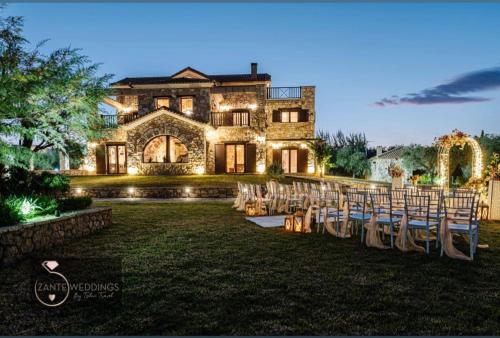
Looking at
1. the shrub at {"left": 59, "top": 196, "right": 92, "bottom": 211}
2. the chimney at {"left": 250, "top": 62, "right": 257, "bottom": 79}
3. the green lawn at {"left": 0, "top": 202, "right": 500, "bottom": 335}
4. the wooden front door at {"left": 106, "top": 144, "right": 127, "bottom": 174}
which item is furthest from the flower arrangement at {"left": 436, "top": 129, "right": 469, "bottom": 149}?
the wooden front door at {"left": 106, "top": 144, "right": 127, "bottom": 174}

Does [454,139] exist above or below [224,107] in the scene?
below

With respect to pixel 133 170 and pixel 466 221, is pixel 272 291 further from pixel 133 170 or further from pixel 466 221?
pixel 133 170

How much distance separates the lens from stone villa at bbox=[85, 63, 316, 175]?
79.2ft

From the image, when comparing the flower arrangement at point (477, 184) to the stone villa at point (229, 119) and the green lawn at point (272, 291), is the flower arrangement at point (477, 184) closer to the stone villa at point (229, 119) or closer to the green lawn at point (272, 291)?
the green lawn at point (272, 291)

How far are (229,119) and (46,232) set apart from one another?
19279 millimetres

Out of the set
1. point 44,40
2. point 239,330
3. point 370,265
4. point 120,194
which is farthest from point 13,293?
point 120,194

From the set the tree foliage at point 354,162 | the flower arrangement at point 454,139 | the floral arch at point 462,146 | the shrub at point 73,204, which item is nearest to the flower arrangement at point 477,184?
the floral arch at point 462,146

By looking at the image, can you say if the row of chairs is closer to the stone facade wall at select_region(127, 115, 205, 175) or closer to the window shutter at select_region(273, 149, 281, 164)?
the stone facade wall at select_region(127, 115, 205, 175)

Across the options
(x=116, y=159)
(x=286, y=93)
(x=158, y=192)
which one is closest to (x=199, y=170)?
(x=158, y=192)

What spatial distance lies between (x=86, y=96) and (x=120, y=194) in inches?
354

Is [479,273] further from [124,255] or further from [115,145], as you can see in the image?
[115,145]

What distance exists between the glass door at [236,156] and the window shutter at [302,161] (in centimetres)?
432

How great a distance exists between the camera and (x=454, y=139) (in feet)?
38.0

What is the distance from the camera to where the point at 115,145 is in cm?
2450
